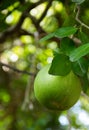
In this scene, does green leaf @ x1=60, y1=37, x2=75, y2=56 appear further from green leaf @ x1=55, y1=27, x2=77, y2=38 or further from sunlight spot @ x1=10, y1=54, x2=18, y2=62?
sunlight spot @ x1=10, y1=54, x2=18, y2=62

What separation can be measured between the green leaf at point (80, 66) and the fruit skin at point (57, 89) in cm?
4

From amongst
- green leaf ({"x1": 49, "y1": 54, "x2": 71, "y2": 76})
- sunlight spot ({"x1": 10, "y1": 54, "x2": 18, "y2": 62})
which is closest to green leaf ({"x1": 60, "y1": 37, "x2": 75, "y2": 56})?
green leaf ({"x1": 49, "y1": 54, "x2": 71, "y2": 76})

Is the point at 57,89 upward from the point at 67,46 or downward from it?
downward

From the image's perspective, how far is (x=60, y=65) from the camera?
1.40 m

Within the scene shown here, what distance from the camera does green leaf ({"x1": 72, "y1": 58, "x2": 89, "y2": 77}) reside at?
1.40 metres

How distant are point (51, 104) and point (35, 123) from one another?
1797 mm

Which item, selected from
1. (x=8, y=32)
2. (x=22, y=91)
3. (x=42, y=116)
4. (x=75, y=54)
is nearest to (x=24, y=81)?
(x=22, y=91)

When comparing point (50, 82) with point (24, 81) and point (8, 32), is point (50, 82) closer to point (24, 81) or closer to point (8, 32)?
point (8, 32)

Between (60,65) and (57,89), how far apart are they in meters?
0.09

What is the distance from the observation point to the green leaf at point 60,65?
1402 mm

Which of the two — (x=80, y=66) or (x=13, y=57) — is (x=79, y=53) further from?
(x=13, y=57)

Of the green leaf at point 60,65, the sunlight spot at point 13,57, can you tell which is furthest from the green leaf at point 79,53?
the sunlight spot at point 13,57

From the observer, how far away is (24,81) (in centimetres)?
351

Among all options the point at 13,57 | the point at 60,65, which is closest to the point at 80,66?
the point at 60,65
